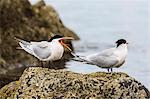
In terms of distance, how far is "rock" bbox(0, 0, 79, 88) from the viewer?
25703mm

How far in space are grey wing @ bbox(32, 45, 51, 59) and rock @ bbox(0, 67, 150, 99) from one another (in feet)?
3.12

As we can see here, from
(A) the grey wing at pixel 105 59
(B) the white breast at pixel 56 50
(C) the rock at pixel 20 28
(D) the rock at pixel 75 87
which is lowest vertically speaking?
(D) the rock at pixel 75 87

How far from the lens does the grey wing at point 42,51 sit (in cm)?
1152

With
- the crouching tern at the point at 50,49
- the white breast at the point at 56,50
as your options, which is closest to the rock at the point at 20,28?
the crouching tern at the point at 50,49

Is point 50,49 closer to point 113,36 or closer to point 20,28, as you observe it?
point 20,28

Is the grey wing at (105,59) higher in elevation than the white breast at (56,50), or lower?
lower

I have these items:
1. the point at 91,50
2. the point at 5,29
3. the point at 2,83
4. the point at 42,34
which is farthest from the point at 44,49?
the point at 91,50

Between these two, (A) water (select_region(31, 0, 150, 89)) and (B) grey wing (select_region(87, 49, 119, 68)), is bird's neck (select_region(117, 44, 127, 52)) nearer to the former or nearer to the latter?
(B) grey wing (select_region(87, 49, 119, 68))

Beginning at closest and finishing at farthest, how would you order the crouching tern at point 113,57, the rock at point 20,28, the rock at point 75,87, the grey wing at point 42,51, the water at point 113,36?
the rock at point 75,87 → the crouching tern at point 113,57 → the grey wing at point 42,51 → the rock at point 20,28 → the water at point 113,36

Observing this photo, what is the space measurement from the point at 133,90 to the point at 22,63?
629 inches

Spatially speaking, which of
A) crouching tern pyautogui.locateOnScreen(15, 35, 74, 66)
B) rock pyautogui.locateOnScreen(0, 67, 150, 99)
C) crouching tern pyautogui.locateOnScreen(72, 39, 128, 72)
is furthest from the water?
rock pyautogui.locateOnScreen(0, 67, 150, 99)

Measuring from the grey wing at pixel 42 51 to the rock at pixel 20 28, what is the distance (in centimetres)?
952

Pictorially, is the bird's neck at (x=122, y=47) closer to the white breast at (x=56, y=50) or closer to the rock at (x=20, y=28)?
the white breast at (x=56, y=50)

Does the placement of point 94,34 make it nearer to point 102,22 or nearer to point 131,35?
point 131,35
